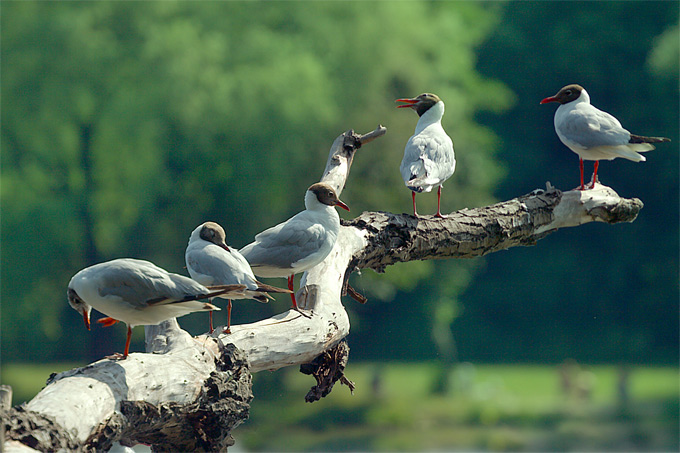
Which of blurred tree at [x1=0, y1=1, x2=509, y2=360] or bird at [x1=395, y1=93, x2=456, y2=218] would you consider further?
blurred tree at [x1=0, y1=1, x2=509, y2=360]

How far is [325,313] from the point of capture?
598 cm

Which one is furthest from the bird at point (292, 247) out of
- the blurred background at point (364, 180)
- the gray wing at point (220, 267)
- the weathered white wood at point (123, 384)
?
the blurred background at point (364, 180)

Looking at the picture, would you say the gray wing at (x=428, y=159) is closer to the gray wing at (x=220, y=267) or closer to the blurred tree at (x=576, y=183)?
the gray wing at (x=220, y=267)

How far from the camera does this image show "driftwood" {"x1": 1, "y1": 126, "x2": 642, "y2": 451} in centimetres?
423

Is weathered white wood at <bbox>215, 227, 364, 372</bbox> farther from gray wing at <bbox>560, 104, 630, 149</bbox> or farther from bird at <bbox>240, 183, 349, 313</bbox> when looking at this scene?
gray wing at <bbox>560, 104, 630, 149</bbox>

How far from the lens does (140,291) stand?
4.79 m

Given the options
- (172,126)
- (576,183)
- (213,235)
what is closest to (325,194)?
(213,235)

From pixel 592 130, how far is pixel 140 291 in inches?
189

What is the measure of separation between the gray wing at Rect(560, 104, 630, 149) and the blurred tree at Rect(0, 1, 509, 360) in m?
11.1

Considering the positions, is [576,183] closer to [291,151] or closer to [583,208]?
[291,151]

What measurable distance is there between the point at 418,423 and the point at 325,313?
18.7m

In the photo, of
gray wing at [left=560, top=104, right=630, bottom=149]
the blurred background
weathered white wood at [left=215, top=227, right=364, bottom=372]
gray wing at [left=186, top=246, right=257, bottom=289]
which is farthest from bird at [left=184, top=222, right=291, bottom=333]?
the blurred background

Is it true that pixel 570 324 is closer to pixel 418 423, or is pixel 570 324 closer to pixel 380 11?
pixel 418 423

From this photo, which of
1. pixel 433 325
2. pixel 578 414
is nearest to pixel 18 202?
pixel 433 325
